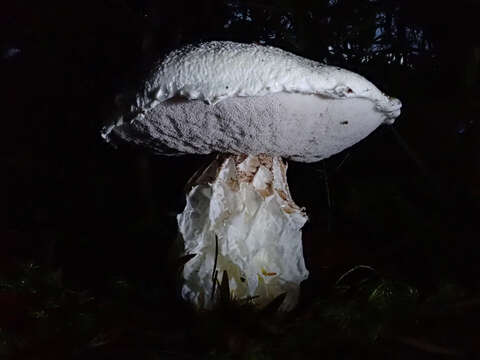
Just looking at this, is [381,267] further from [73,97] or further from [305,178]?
[73,97]

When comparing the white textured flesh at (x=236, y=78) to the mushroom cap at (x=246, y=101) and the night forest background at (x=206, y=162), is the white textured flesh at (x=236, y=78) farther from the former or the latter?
the night forest background at (x=206, y=162)

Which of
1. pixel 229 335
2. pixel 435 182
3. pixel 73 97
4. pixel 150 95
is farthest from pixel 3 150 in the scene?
pixel 435 182

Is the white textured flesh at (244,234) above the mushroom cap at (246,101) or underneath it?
underneath

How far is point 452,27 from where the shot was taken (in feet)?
7.48

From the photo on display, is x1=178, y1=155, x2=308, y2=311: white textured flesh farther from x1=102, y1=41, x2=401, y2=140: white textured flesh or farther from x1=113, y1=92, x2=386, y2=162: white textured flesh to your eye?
x1=102, y1=41, x2=401, y2=140: white textured flesh

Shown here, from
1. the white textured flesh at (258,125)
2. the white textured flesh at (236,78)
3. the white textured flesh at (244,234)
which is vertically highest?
the white textured flesh at (236,78)

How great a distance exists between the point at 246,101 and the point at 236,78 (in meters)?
0.07

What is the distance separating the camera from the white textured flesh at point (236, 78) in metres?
1.03

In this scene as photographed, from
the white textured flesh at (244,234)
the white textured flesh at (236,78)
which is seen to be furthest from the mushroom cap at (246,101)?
the white textured flesh at (244,234)

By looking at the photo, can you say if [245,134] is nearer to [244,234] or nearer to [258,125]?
[258,125]

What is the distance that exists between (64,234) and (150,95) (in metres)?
1.30

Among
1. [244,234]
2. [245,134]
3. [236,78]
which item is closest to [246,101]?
[236,78]

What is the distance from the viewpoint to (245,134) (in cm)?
129

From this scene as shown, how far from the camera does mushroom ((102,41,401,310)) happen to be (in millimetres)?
1062
